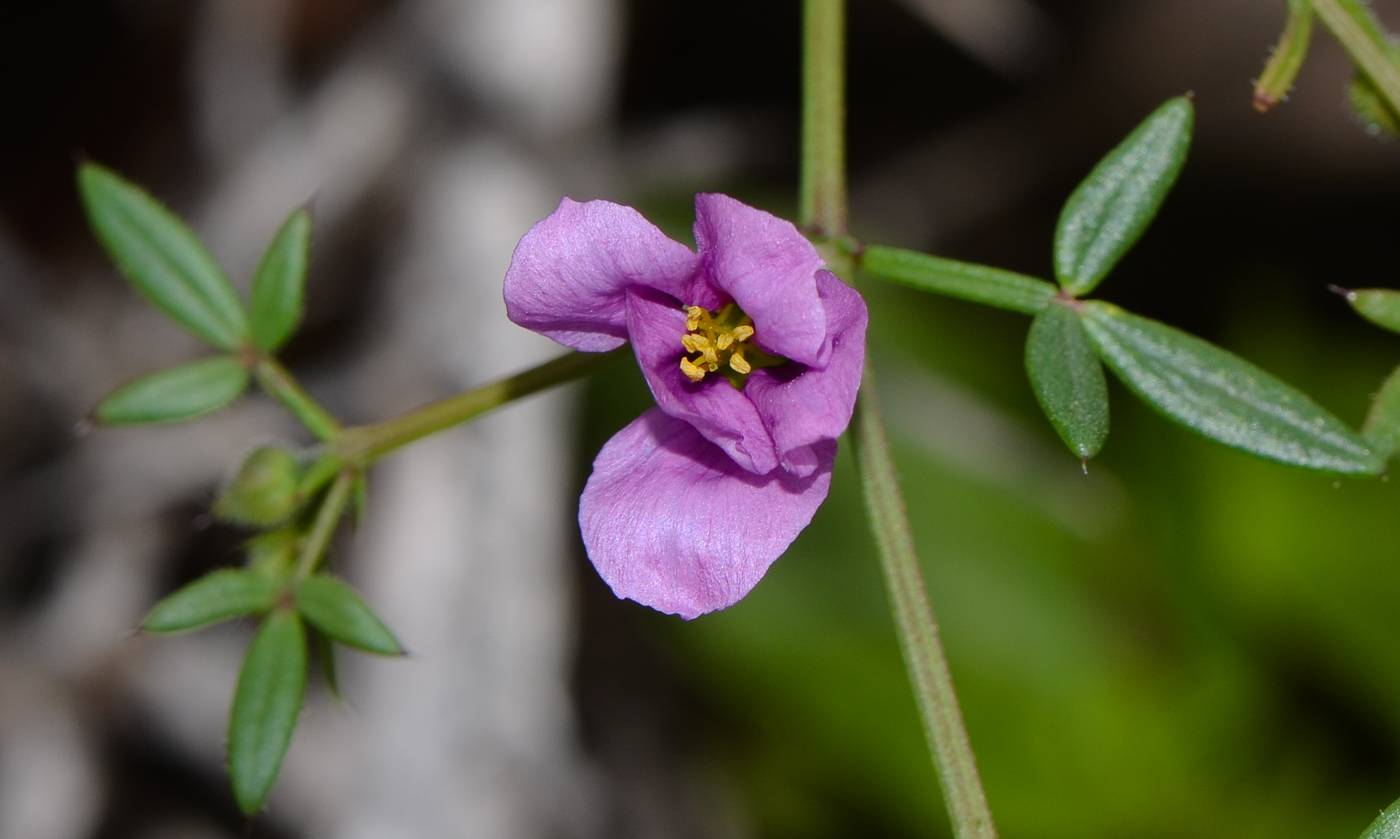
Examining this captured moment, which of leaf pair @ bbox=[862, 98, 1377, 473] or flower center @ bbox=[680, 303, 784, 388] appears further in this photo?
flower center @ bbox=[680, 303, 784, 388]

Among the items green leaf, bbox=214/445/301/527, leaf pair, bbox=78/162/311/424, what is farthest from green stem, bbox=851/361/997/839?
leaf pair, bbox=78/162/311/424

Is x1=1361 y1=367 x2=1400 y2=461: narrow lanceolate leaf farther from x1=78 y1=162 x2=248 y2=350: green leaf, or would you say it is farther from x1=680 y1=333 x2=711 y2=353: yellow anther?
x1=78 y1=162 x2=248 y2=350: green leaf

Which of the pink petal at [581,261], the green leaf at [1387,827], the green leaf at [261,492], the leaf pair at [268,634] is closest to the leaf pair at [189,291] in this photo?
the green leaf at [261,492]

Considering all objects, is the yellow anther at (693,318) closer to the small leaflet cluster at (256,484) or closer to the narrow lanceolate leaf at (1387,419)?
the small leaflet cluster at (256,484)

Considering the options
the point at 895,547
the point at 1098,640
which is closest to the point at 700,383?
the point at 895,547

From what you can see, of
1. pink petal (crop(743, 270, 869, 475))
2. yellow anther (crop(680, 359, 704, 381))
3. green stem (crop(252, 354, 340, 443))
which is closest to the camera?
pink petal (crop(743, 270, 869, 475))

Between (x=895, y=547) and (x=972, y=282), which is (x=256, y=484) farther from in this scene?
(x=972, y=282)
